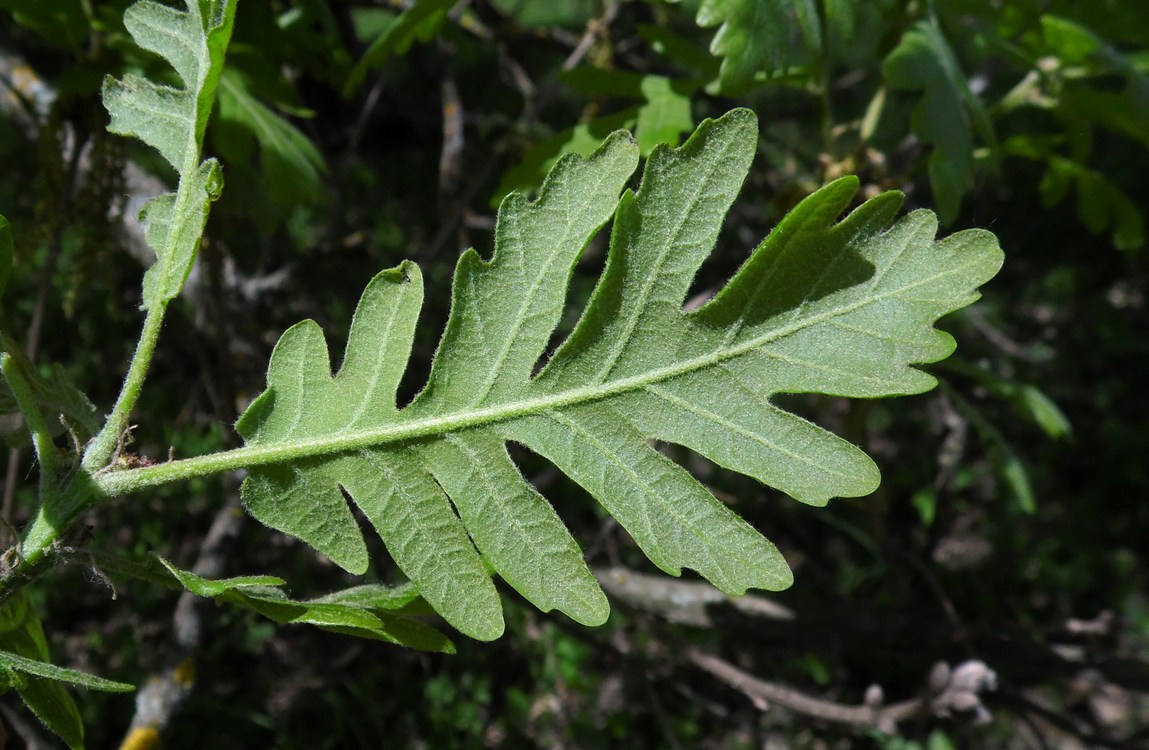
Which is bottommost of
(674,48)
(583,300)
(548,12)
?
(583,300)

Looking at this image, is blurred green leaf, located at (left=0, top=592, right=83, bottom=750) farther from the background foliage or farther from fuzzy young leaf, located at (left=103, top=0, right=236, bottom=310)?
fuzzy young leaf, located at (left=103, top=0, right=236, bottom=310)

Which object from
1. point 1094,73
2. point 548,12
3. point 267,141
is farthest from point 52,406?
point 548,12

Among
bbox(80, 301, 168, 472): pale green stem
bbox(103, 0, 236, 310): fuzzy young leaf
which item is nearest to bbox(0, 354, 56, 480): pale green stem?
bbox(80, 301, 168, 472): pale green stem

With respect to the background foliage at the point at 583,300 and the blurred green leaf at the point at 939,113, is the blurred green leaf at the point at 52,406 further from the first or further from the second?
the blurred green leaf at the point at 939,113

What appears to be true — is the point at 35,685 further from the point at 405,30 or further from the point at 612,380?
the point at 405,30

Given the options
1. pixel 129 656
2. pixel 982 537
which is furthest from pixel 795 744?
pixel 129 656

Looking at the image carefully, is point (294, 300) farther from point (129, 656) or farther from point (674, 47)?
point (674, 47)

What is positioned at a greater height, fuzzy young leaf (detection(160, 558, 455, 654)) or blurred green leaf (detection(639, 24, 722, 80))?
blurred green leaf (detection(639, 24, 722, 80))
